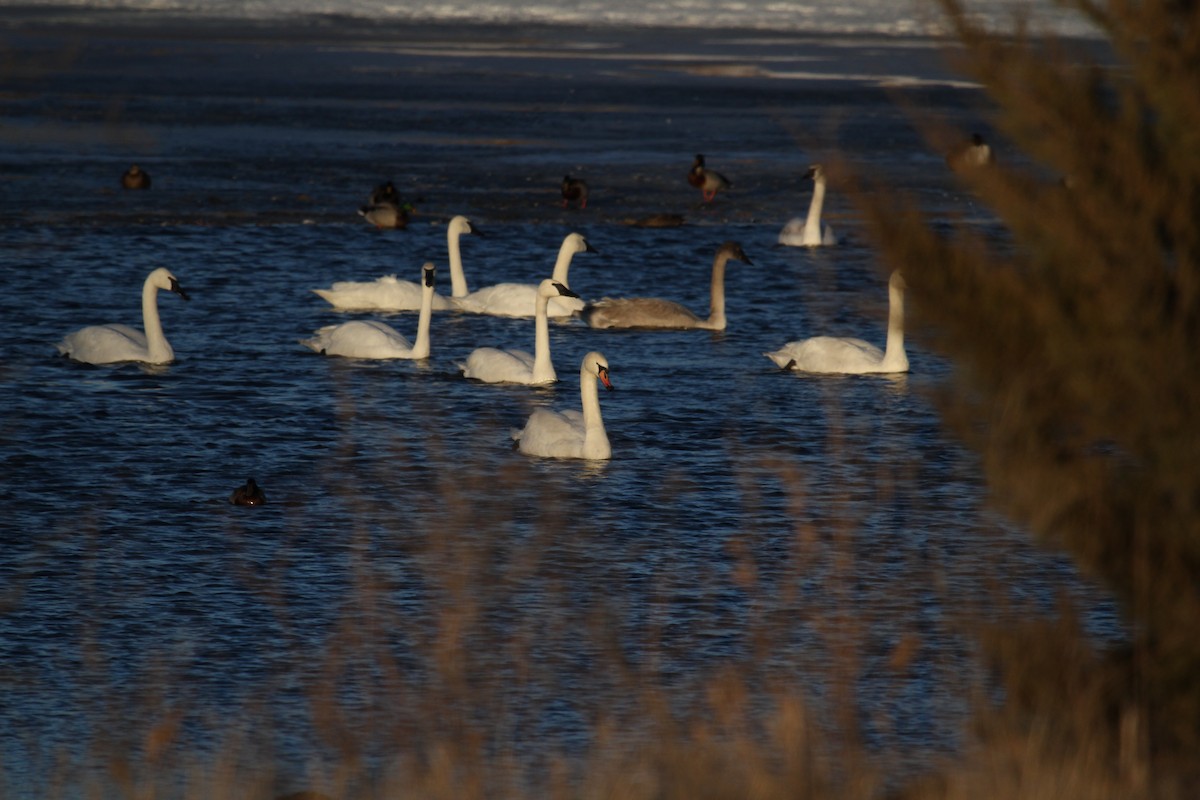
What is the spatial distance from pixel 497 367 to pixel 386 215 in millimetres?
6740

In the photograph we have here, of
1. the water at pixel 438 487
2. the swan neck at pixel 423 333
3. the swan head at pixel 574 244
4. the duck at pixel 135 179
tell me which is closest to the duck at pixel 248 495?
the water at pixel 438 487

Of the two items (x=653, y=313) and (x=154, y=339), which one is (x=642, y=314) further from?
(x=154, y=339)

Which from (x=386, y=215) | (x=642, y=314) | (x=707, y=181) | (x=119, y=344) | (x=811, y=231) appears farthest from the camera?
(x=707, y=181)

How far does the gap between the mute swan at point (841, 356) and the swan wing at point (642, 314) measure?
1.39m

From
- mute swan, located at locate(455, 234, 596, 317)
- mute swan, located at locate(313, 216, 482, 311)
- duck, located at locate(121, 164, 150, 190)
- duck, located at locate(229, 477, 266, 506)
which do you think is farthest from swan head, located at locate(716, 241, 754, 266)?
duck, located at locate(121, 164, 150, 190)

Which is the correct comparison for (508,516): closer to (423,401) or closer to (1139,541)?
(423,401)

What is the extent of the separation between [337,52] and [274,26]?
32.0 feet

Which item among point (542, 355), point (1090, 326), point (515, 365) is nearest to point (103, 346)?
point (515, 365)

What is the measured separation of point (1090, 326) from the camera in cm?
424

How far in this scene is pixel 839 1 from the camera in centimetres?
6900

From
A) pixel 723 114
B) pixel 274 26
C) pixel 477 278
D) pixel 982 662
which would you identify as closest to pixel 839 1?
pixel 274 26

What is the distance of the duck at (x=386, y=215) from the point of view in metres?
19.5

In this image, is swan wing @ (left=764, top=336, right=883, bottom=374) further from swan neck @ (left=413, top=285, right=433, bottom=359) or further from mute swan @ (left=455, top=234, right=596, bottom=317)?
mute swan @ (left=455, top=234, right=596, bottom=317)

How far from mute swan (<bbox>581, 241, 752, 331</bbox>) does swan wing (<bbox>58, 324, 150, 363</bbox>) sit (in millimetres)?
3724
